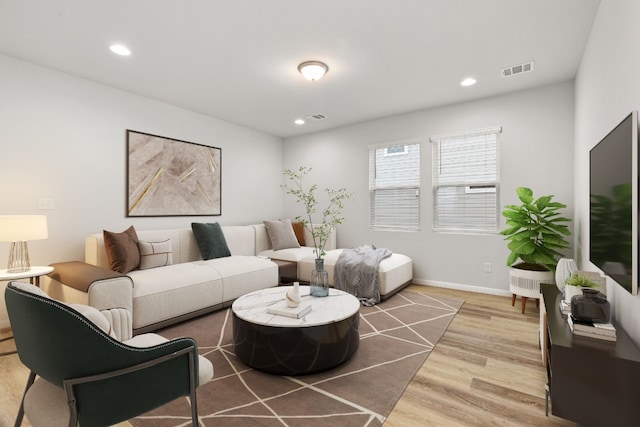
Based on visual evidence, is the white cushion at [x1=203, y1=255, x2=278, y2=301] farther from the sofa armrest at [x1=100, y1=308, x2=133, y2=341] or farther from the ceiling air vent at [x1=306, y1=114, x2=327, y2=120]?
the ceiling air vent at [x1=306, y1=114, x2=327, y2=120]

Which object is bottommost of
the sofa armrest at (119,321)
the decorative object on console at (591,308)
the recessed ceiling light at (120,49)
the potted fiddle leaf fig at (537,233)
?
the sofa armrest at (119,321)

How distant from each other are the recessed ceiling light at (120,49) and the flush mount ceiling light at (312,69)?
1.57 m

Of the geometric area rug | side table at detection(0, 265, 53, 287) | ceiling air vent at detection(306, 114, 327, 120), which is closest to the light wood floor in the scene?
the geometric area rug

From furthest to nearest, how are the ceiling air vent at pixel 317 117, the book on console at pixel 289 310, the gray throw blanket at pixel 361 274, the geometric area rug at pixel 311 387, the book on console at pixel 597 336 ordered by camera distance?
the ceiling air vent at pixel 317 117, the gray throw blanket at pixel 361 274, the book on console at pixel 289 310, the geometric area rug at pixel 311 387, the book on console at pixel 597 336

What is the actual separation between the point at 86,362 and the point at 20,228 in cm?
211

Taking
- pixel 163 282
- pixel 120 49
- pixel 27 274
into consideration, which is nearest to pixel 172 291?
pixel 163 282

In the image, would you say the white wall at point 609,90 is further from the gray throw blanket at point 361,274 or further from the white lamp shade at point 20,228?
the white lamp shade at point 20,228

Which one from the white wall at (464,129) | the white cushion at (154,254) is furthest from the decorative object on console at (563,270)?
the white cushion at (154,254)

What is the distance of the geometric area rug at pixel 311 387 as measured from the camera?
1751 mm

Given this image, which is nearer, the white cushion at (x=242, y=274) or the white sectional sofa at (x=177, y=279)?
the white sectional sofa at (x=177, y=279)

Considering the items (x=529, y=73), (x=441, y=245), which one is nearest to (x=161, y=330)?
(x=441, y=245)

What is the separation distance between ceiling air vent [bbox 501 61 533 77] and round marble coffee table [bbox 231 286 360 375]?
116 inches

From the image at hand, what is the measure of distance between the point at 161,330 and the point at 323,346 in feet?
5.83

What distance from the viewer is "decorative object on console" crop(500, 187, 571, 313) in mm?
3256
